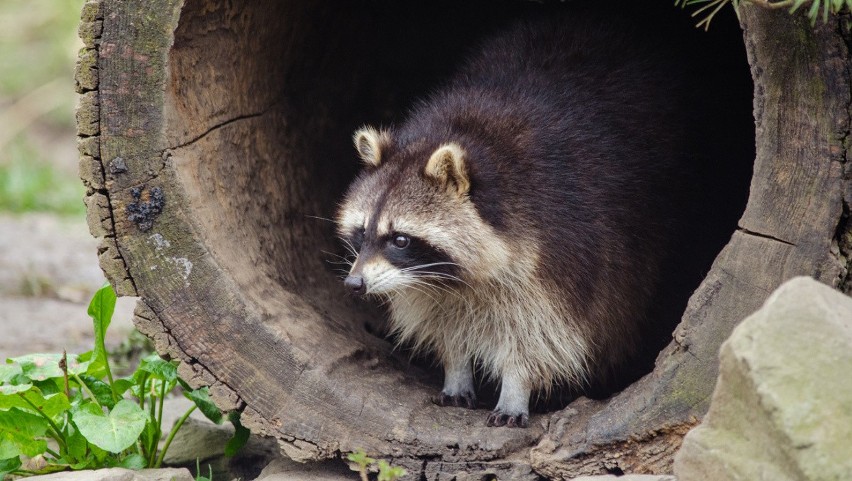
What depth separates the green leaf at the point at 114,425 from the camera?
3.12 m

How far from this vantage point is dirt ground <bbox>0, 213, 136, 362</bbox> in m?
4.94

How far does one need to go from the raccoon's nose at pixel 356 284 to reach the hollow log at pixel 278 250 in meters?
0.21

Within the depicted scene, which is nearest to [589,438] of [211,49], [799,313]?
[799,313]

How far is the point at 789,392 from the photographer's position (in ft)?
6.93

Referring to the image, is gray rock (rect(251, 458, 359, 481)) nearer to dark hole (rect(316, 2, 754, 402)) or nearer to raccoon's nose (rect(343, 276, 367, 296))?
raccoon's nose (rect(343, 276, 367, 296))

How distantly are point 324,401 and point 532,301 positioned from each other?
87 centimetres

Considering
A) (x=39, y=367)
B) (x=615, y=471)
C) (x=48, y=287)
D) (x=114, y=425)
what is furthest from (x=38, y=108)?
(x=615, y=471)

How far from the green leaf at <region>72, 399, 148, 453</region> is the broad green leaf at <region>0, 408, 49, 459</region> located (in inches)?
4.8

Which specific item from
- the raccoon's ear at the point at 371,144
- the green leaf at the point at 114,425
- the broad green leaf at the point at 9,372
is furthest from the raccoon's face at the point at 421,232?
the broad green leaf at the point at 9,372

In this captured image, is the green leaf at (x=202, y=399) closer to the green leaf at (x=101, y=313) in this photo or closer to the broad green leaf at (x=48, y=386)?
the green leaf at (x=101, y=313)

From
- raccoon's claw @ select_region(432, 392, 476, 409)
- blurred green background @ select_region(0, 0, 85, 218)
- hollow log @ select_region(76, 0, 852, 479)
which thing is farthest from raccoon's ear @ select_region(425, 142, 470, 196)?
blurred green background @ select_region(0, 0, 85, 218)

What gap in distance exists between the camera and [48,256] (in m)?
6.22

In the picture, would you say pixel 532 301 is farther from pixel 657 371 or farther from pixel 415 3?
pixel 415 3

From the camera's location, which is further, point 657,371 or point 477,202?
point 477,202
